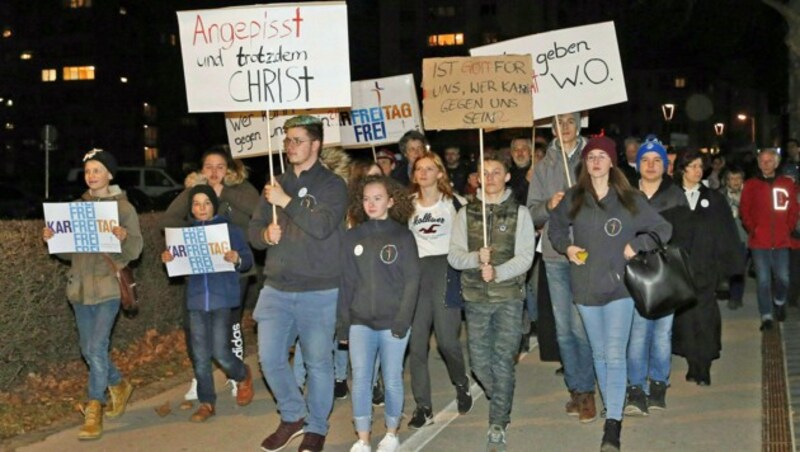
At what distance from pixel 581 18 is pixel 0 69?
58.7 metres

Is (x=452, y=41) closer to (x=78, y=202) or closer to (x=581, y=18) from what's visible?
(x=581, y=18)

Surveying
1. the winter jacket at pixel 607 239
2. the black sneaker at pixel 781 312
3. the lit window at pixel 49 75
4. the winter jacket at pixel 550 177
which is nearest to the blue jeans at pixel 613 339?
the winter jacket at pixel 607 239

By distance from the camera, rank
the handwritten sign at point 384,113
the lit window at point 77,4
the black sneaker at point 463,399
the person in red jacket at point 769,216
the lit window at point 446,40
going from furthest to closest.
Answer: the lit window at point 446,40, the lit window at point 77,4, the handwritten sign at point 384,113, the person in red jacket at point 769,216, the black sneaker at point 463,399

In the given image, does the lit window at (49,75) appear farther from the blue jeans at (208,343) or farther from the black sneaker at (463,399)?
the black sneaker at (463,399)

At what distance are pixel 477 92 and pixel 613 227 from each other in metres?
1.54

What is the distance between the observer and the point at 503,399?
24.1ft

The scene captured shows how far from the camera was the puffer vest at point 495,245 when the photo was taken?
24.8 feet

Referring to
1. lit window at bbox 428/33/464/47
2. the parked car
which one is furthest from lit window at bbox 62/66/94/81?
the parked car

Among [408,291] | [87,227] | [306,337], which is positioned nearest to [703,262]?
[408,291]

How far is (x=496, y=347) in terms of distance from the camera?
7.56m

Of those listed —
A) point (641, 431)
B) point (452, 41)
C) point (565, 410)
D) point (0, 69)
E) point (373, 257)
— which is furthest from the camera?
point (452, 41)

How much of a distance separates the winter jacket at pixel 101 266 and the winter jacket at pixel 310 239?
1.26 metres

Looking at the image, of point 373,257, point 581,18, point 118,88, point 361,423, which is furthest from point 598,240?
point 581,18

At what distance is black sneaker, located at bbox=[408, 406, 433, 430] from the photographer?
8.18m
